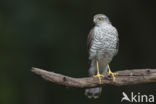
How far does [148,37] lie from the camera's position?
8.22 metres

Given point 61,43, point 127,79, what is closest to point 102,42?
point 127,79

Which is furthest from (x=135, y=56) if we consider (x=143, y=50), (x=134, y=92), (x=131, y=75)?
(x=131, y=75)

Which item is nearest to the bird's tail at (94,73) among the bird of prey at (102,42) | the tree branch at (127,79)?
the bird of prey at (102,42)

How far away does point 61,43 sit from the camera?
26.3 feet

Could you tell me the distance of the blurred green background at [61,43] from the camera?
7.86 metres

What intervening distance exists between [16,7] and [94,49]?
258 cm

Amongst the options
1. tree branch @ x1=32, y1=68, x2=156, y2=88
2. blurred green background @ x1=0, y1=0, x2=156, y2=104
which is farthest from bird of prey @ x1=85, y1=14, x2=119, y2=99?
blurred green background @ x1=0, y1=0, x2=156, y2=104

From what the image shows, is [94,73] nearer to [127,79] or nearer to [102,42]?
[102,42]

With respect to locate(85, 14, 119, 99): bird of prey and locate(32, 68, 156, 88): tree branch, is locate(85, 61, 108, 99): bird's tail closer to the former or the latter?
locate(85, 14, 119, 99): bird of prey

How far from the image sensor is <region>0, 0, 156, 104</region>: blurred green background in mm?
7859

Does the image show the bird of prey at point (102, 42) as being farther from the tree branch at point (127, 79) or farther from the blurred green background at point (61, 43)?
the blurred green background at point (61, 43)

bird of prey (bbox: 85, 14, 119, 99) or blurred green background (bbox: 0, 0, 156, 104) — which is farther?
blurred green background (bbox: 0, 0, 156, 104)

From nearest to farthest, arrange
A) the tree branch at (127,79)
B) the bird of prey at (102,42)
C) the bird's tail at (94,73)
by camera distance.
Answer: the tree branch at (127,79)
the bird of prey at (102,42)
the bird's tail at (94,73)

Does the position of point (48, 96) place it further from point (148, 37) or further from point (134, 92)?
point (148, 37)
